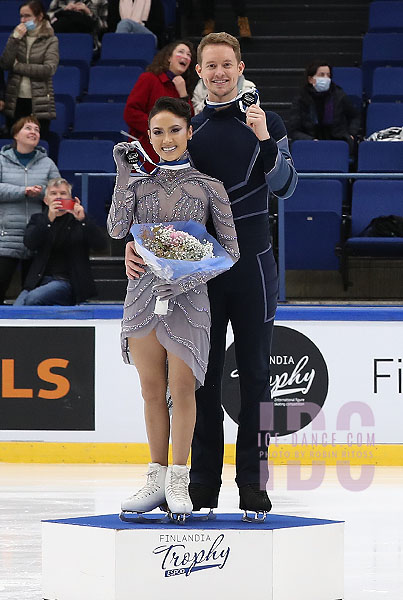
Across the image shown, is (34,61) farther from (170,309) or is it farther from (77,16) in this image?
(170,309)

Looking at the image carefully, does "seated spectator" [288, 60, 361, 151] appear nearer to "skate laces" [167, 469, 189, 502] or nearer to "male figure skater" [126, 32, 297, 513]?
"male figure skater" [126, 32, 297, 513]

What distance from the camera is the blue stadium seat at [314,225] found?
7.56 meters

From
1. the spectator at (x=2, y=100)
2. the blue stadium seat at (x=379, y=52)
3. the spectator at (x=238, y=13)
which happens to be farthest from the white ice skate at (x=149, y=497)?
the spectator at (x=238, y=13)

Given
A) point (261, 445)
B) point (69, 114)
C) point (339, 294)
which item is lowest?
point (261, 445)

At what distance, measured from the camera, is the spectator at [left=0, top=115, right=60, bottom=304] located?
751cm

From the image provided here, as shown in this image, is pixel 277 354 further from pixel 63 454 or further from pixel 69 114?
pixel 69 114

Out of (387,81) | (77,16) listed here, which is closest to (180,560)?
(387,81)

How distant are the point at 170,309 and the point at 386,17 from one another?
24.5 ft

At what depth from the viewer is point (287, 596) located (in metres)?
3.46

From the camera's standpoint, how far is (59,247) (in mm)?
7359

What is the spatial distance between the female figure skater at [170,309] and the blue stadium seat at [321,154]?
15.5ft

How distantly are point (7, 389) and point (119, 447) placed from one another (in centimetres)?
76

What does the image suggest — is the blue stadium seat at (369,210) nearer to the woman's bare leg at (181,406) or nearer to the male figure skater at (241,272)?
the male figure skater at (241,272)

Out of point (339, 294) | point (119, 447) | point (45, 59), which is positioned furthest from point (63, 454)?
point (45, 59)
